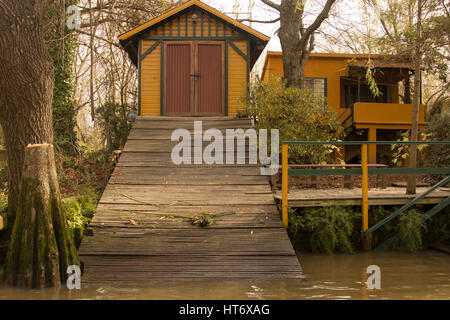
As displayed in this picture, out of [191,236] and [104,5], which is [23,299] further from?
[104,5]

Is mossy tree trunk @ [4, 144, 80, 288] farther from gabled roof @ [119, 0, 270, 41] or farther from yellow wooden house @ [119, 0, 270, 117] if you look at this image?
gabled roof @ [119, 0, 270, 41]

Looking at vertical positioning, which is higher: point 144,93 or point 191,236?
point 144,93

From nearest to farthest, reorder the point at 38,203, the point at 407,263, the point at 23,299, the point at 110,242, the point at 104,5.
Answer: the point at 23,299 < the point at 38,203 < the point at 110,242 < the point at 407,263 < the point at 104,5

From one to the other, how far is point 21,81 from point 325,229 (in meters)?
5.53

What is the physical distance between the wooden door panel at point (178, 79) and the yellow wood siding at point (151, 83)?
0.28m

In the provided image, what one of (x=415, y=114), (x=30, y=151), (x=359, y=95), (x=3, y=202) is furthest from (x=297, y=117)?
(x=359, y=95)

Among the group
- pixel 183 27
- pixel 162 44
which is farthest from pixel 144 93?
pixel 183 27

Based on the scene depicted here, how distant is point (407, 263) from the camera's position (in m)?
6.73

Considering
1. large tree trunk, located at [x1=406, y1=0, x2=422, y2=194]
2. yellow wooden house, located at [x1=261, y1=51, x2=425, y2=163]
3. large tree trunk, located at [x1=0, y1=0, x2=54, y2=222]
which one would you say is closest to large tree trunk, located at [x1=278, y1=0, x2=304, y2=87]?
yellow wooden house, located at [x1=261, y1=51, x2=425, y2=163]

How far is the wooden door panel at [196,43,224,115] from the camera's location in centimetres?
1349

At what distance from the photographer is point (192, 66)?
13438mm

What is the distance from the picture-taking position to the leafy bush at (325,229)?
7043 mm

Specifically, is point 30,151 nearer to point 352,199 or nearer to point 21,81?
point 21,81
